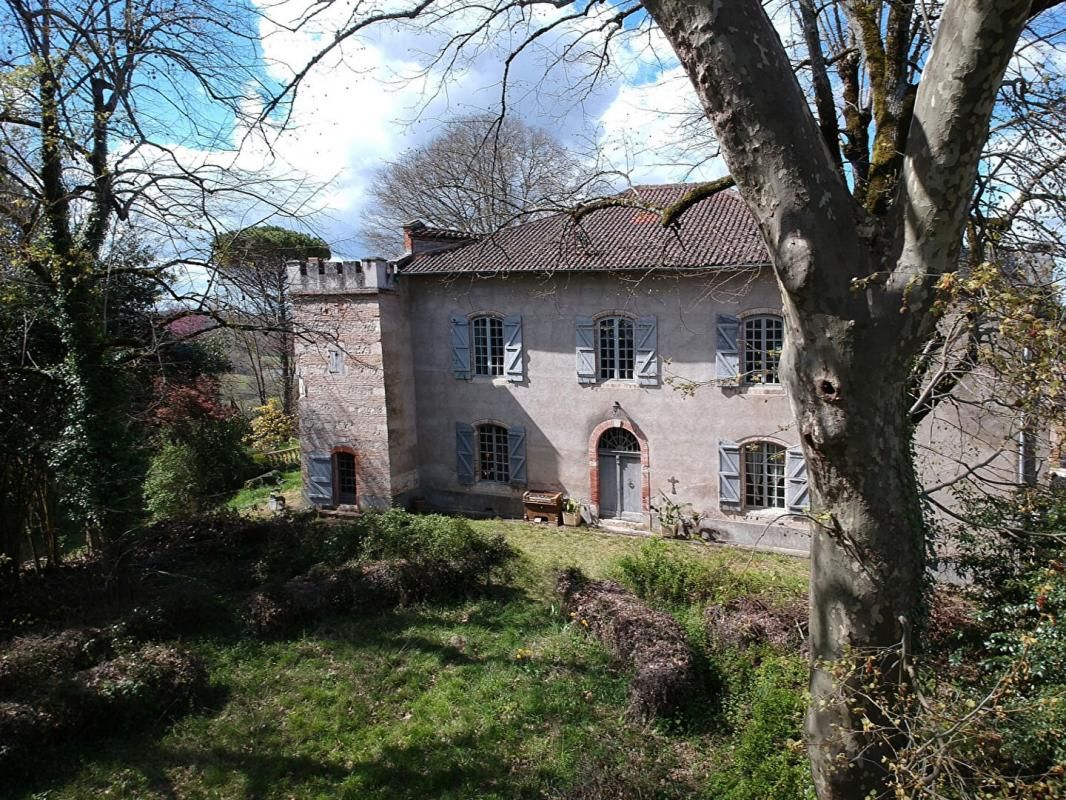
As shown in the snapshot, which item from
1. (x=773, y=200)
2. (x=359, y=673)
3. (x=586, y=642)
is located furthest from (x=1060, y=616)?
(x=359, y=673)

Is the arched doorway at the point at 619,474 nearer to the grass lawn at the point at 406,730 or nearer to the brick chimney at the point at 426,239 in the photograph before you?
the brick chimney at the point at 426,239

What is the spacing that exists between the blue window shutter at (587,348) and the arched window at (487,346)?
221cm

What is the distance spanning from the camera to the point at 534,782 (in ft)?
19.1

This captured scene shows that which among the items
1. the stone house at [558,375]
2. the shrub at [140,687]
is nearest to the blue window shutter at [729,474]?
the stone house at [558,375]

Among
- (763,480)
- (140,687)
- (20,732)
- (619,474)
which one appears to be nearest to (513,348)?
(619,474)

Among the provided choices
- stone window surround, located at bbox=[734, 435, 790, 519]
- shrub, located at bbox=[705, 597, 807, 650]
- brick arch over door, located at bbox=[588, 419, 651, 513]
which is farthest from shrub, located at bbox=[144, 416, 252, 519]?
stone window surround, located at bbox=[734, 435, 790, 519]

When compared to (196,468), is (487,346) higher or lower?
higher

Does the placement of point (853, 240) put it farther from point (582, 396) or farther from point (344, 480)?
point (344, 480)

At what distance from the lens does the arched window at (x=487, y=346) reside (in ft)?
53.7

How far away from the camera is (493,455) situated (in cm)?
1684

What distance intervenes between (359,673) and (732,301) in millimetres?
9634

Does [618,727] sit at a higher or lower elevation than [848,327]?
lower

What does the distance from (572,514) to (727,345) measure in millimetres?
5260

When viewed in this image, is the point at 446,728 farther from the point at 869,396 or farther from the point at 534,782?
the point at 869,396
